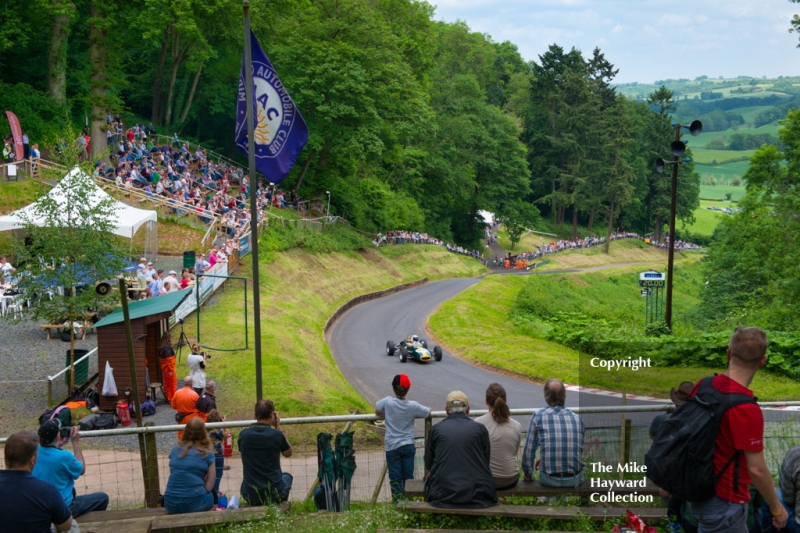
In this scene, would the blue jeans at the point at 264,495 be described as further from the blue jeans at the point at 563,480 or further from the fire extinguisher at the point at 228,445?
the fire extinguisher at the point at 228,445

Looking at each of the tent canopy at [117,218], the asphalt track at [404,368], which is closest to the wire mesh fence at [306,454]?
the asphalt track at [404,368]

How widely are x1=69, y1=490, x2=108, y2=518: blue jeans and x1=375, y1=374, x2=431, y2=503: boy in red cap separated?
3.35m

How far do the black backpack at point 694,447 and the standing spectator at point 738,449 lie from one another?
0.08ft

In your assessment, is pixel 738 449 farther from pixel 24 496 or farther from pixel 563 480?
pixel 24 496

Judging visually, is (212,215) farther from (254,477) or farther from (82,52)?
(254,477)

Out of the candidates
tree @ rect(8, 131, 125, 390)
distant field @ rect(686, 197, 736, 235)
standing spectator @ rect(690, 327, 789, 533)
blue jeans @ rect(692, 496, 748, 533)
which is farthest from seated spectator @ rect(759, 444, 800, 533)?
distant field @ rect(686, 197, 736, 235)

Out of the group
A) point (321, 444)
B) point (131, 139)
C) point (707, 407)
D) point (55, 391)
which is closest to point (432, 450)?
point (321, 444)

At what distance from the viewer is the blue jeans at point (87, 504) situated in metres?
8.23

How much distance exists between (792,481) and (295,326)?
84.4 ft

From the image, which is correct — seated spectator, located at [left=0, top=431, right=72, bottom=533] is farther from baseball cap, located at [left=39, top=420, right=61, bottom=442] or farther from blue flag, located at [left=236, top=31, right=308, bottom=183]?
blue flag, located at [left=236, top=31, right=308, bottom=183]

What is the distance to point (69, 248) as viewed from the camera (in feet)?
62.0

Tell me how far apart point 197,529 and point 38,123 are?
43.0 m

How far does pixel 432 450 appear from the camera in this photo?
24.9 ft

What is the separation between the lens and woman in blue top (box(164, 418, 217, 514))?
8125 millimetres
